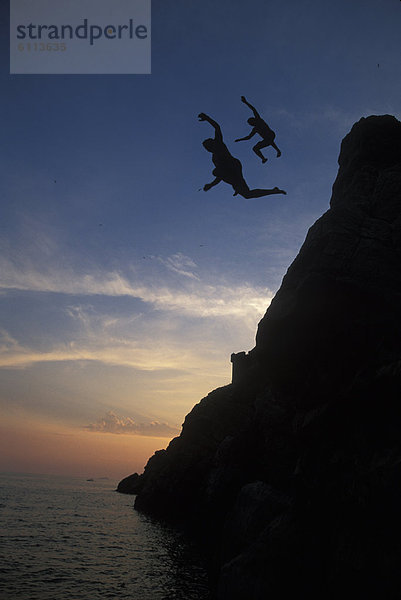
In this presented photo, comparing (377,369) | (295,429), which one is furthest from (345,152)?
(295,429)

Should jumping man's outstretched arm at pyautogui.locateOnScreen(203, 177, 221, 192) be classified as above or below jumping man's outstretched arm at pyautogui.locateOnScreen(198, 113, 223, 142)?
below

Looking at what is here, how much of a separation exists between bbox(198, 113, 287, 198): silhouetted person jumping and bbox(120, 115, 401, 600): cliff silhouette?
3.83 meters

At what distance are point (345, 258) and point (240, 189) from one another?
5.03 m

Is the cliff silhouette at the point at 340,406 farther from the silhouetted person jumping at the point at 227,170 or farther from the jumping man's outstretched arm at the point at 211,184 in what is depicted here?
the jumping man's outstretched arm at the point at 211,184

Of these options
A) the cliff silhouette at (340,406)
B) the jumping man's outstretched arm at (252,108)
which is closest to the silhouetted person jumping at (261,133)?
A: the jumping man's outstretched arm at (252,108)

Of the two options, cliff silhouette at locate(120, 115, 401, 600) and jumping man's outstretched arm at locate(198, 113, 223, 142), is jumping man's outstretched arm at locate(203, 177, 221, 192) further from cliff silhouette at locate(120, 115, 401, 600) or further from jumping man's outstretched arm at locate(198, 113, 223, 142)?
cliff silhouette at locate(120, 115, 401, 600)

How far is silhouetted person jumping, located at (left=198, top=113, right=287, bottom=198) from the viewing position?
41.9ft

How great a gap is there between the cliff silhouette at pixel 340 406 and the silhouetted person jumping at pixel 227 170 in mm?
3828

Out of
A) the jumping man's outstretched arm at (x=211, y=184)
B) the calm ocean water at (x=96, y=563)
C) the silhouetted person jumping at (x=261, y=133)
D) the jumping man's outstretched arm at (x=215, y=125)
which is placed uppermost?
the silhouetted person jumping at (x=261, y=133)

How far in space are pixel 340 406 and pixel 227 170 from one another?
9.38 meters

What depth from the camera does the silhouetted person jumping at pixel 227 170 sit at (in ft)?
41.9

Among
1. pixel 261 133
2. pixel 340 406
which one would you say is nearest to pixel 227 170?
pixel 261 133

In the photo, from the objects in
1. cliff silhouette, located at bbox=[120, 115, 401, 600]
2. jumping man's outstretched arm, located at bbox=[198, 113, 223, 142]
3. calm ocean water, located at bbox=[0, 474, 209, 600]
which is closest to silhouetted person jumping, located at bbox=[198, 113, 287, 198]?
jumping man's outstretched arm, located at bbox=[198, 113, 223, 142]

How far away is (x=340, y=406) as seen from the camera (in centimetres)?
1270
